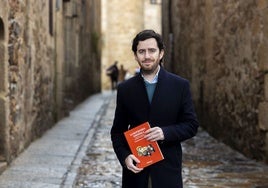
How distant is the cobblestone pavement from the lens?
4.99m

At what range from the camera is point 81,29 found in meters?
15.5

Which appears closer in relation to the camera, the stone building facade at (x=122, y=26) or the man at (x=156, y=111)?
the man at (x=156, y=111)

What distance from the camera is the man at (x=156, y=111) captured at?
7.71ft

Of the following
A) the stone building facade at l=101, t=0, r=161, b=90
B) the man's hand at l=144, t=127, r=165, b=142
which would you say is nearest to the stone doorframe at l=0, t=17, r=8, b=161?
the man's hand at l=144, t=127, r=165, b=142

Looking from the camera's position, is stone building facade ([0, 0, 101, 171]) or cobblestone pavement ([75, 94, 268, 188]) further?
stone building facade ([0, 0, 101, 171])

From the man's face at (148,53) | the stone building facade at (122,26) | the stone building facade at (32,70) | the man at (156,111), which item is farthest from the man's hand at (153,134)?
the stone building facade at (122,26)

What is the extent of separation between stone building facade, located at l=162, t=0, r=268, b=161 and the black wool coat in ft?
11.8

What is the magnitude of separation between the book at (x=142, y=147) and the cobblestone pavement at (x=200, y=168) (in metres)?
2.62

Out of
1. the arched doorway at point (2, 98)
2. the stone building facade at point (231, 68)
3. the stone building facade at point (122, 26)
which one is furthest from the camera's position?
the stone building facade at point (122, 26)

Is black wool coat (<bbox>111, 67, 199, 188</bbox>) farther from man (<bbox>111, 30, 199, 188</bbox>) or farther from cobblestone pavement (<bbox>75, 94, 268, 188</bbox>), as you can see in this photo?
cobblestone pavement (<bbox>75, 94, 268, 188</bbox>)

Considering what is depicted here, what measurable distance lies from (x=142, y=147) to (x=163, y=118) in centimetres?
19

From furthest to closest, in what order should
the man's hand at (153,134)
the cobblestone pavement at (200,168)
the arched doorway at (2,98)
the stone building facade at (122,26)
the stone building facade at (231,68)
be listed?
the stone building facade at (122,26) → the stone building facade at (231,68) → the arched doorway at (2,98) → the cobblestone pavement at (200,168) → the man's hand at (153,134)

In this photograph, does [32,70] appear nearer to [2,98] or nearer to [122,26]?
[2,98]

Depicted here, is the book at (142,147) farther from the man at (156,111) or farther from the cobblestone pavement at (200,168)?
the cobblestone pavement at (200,168)
